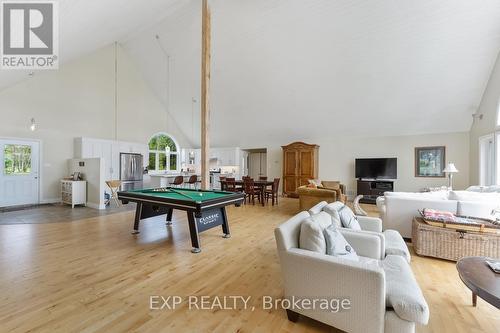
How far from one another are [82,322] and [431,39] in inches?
307

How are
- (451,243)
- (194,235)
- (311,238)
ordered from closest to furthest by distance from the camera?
(311,238)
(451,243)
(194,235)

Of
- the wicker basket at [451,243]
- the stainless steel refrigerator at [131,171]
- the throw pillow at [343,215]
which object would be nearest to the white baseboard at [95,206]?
the stainless steel refrigerator at [131,171]

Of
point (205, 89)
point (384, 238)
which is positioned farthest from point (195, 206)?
point (205, 89)

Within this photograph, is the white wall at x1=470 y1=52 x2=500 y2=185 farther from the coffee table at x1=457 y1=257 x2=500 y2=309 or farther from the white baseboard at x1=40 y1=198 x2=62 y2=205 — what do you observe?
the white baseboard at x1=40 y1=198 x2=62 y2=205

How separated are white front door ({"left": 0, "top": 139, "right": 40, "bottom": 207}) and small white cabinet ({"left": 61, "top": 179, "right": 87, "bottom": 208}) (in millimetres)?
865

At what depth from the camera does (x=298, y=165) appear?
367 inches

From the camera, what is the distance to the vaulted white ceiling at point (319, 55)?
477cm

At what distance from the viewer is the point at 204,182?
5.46 metres

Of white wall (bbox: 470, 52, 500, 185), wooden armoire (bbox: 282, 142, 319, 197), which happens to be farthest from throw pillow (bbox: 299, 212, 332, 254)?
wooden armoire (bbox: 282, 142, 319, 197)

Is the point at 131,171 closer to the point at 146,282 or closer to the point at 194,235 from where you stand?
the point at 194,235

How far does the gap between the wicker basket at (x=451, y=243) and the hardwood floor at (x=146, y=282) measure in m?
0.16

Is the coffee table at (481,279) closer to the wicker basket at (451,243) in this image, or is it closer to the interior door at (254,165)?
the wicker basket at (451,243)

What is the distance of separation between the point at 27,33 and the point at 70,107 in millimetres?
4679

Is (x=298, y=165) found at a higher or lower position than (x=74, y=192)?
higher
